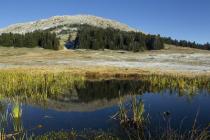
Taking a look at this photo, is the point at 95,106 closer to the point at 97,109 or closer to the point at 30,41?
the point at 97,109

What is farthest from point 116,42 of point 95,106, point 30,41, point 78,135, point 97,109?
point 78,135

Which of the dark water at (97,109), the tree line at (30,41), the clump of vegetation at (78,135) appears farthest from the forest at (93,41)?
the clump of vegetation at (78,135)

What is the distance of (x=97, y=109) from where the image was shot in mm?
28766

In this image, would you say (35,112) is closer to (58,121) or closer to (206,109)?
(58,121)

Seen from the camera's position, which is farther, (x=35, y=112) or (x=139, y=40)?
(x=139, y=40)

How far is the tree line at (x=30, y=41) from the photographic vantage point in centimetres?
14262

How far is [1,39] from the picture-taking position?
143500 mm

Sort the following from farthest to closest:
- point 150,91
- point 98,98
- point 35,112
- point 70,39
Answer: point 70,39 → point 150,91 → point 98,98 → point 35,112

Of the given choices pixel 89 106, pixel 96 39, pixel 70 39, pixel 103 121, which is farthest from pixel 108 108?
pixel 70 39

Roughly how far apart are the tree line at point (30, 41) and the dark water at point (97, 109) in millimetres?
106776

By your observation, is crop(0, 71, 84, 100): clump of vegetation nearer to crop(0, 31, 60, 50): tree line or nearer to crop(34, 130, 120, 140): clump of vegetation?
crop(34, 130, 120, 140): clump of vegetation

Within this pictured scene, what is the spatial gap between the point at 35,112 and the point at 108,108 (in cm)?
588

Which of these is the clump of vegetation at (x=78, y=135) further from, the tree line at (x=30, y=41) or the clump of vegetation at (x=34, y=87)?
the tree line at (x=30, y=41)

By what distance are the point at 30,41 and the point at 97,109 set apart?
118515 millimetres
